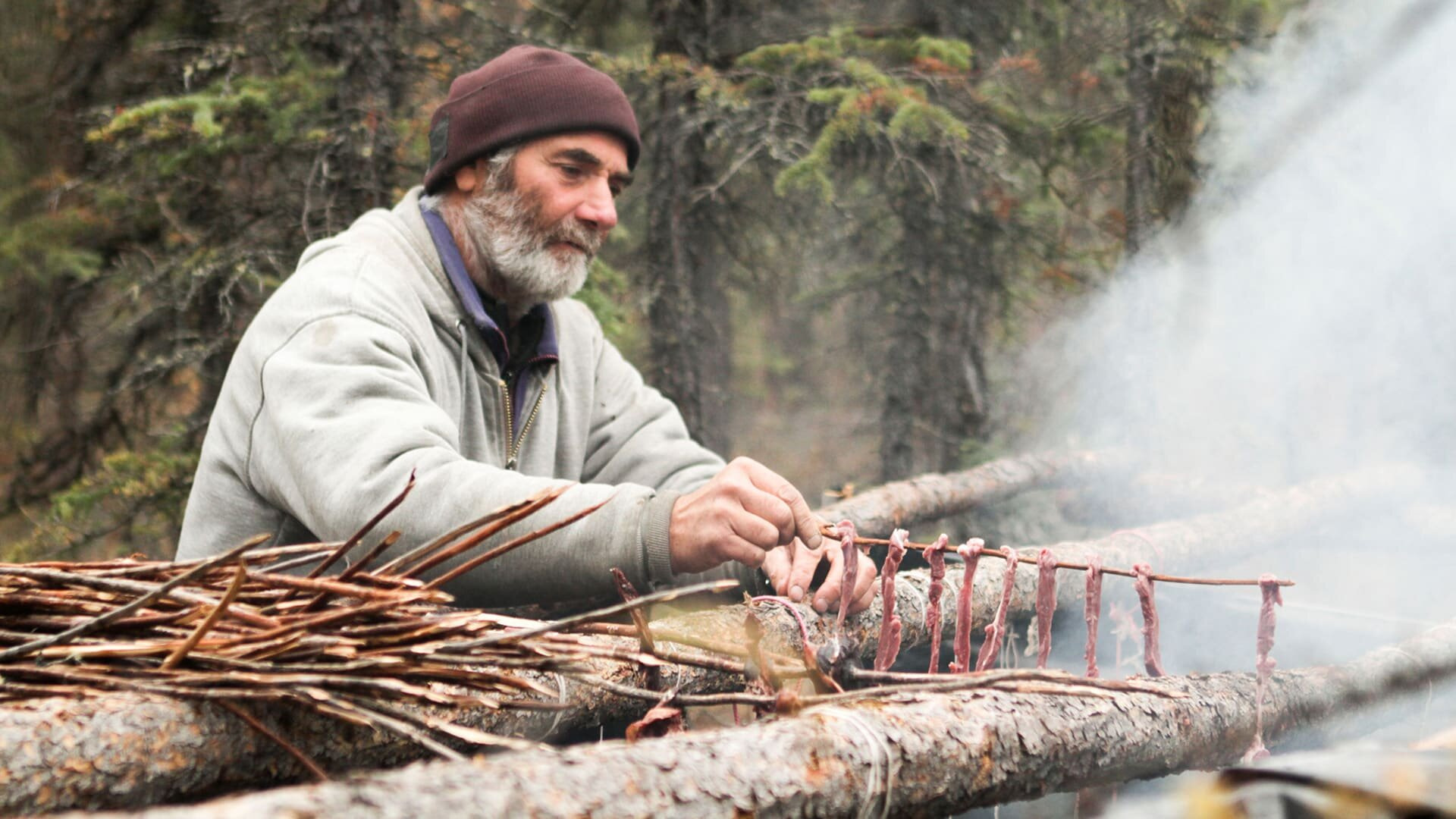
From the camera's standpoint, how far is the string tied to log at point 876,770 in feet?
4.81

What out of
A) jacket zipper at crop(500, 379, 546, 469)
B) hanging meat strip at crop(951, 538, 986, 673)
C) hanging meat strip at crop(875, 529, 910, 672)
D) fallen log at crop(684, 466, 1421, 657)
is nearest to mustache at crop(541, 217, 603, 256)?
jacket zipper at crop(500, 379, 546, 469)

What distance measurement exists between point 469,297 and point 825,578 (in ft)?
4.36

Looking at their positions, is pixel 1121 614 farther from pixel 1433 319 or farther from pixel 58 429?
pixel 58 429

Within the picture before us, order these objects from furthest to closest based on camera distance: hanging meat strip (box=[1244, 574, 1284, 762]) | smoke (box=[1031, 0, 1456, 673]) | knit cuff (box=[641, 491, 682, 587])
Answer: smoke (box=[1031, 0, 1456, 673]) < knit cuff (box=[641, 491, 682, 587]) < hanging meat strip (box=[1244, 574, 1284, 762])

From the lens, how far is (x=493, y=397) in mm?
3164

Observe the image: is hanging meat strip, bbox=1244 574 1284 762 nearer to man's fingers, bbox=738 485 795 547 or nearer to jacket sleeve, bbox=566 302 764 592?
man's fingers, bbox=738 485 795 547

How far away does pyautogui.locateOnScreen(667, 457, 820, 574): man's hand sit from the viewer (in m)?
2.16

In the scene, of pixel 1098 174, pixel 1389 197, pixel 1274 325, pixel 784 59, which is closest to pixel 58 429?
pixel 784 59

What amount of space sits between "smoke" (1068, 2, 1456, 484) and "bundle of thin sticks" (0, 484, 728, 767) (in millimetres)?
4860

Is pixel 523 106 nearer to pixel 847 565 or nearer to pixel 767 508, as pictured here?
pixel 767 508

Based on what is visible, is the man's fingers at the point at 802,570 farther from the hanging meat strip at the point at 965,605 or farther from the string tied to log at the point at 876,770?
the string tied to log at the point at 876,770

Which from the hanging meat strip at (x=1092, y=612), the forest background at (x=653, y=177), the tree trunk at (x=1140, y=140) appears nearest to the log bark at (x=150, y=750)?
the hanging meat strip at (x=1092, y=612)

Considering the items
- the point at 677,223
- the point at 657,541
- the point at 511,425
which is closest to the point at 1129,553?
the point at 657,541

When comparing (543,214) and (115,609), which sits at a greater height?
(543,214)
